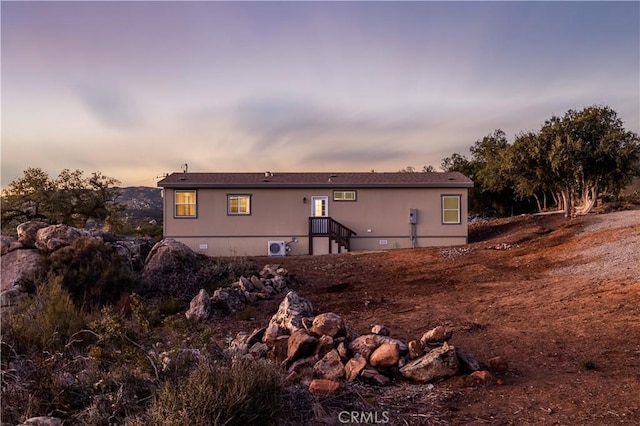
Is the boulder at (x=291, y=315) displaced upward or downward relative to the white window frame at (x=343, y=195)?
downward

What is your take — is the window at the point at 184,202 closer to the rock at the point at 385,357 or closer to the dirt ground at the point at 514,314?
the dirt ground at the point at 514,314

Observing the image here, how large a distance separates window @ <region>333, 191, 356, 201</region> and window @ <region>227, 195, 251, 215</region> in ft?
12.4

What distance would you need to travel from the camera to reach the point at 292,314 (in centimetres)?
700

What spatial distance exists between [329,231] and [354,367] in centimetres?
1532

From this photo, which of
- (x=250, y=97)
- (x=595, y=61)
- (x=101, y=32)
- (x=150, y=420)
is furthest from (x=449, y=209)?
(x=150, y=420)

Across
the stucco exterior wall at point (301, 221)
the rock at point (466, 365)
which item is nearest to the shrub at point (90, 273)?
the rock at point (466, 365)

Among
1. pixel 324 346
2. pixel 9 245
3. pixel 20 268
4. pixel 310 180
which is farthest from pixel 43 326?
pixel 310 180

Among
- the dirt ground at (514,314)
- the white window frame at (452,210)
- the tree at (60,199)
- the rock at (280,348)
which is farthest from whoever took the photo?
the tree at (60,199)

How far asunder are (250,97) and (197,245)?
24.9ft

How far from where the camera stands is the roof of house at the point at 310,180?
20734 millimetres

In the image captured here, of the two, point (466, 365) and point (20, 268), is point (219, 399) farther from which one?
point (20, 268)

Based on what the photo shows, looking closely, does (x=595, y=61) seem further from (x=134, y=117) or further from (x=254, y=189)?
(x=134, y=117)

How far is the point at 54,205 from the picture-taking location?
2692cm

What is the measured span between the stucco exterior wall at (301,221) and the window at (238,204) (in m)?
0.17
